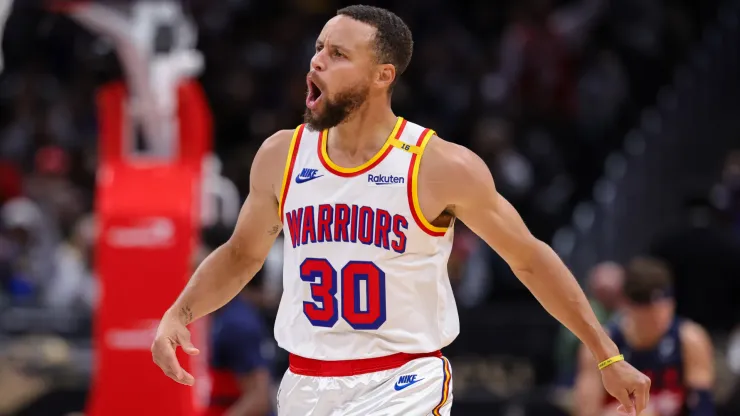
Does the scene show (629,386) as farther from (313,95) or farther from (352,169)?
(313,95)

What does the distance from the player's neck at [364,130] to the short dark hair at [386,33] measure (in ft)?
0.61

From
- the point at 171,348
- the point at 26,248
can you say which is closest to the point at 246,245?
the point at 171,348

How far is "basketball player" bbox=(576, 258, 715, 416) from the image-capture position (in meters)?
7.05

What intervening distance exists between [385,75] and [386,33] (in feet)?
0.54

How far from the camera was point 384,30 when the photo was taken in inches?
193

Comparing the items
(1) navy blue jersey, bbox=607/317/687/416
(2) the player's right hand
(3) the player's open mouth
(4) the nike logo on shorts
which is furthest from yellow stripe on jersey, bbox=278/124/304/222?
(1) navy blue jersey, bbox=607/317/687/416

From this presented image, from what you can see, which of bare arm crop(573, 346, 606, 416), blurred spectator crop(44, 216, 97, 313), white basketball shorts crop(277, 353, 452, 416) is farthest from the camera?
blurred spectator crop(44, 216, 97, 313)

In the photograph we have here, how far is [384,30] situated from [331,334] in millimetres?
1206

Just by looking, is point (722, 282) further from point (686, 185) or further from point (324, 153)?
point (324, 153)

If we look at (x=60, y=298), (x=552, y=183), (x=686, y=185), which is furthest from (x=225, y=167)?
(x=686, y=185)

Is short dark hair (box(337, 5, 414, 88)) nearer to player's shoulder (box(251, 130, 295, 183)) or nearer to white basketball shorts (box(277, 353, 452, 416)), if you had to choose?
player's shoulder (box(251, 130, 295, 183))

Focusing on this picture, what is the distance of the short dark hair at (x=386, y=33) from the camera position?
4875 mm

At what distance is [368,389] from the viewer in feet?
15.4

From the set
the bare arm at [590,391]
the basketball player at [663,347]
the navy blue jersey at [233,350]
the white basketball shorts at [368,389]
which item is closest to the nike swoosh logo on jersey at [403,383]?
the white basketball shorts at [368,389]
